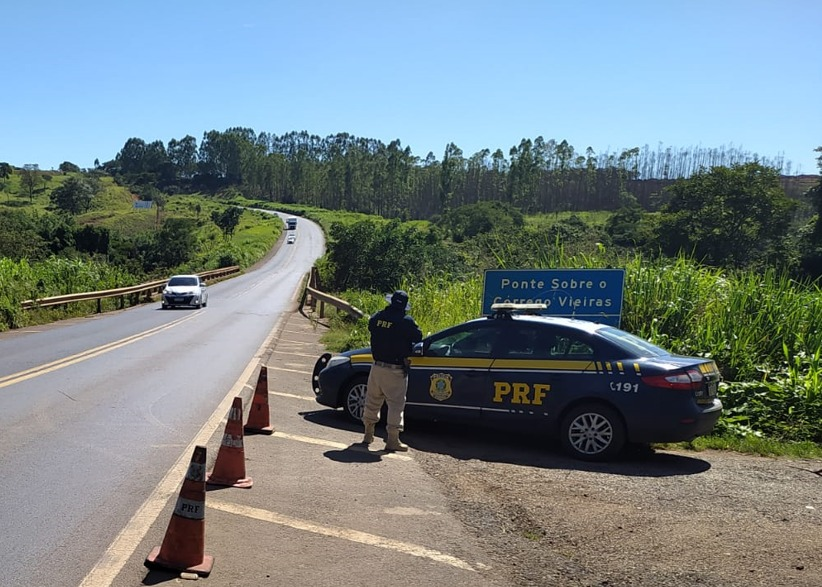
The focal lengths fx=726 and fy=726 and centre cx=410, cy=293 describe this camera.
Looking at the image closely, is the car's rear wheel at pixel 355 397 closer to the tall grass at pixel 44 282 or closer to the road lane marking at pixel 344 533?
the road lane marking at pixel 344 533

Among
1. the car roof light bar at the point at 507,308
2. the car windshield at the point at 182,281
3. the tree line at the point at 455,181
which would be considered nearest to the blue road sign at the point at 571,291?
the car roof light bar at the point at 507,308


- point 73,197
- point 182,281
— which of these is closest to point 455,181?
point 73,197

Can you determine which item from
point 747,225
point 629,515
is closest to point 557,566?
point 629,515

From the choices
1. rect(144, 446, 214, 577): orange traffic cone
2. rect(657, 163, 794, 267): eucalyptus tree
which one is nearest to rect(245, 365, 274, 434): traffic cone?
rect(144, 446, 214, 577): orange traffic cone

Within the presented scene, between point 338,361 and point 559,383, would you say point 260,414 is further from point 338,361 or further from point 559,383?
point 559,383

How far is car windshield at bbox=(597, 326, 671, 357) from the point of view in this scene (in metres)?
8.04

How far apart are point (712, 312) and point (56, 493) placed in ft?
31.7

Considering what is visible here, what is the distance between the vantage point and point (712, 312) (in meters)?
11.6

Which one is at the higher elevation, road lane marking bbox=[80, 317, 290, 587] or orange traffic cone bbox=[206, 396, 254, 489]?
orange traffic cone bbox=[206, 396, 254, 489]

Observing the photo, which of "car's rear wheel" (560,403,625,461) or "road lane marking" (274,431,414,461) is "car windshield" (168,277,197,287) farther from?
"car's rear wheel" (560,403,625,461)

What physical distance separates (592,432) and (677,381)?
1043mm

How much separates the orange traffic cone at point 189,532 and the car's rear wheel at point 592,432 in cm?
461

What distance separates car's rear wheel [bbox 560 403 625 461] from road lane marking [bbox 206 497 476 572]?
338 centimetres

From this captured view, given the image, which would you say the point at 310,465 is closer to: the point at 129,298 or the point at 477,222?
the point at 129,298
